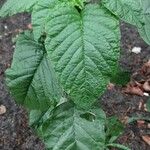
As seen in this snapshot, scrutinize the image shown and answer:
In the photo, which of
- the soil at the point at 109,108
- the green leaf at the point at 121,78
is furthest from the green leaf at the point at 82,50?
the soil at the point at 109,108

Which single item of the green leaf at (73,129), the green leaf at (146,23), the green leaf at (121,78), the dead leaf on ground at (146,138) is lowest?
the dead leaf on ground at (146,138)

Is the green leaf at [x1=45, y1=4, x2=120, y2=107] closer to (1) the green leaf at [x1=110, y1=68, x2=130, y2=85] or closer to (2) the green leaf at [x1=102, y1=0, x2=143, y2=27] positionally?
(2) the green leaf at [x1=102, y1=0, x2=143, y2=27]

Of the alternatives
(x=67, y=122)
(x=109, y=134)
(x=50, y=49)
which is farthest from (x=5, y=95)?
(x=50, y=49)

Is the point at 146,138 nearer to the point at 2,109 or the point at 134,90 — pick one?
the point at 134,90

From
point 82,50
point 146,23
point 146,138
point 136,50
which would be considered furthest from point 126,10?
point 136,50

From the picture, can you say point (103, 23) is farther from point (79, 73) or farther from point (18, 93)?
point (18, 93)

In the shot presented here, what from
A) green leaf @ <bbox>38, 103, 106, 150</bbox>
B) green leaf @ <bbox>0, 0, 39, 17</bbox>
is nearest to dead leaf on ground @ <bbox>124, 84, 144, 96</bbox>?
green leaf @ <bbox>38, 103, 106, 150</bbox>

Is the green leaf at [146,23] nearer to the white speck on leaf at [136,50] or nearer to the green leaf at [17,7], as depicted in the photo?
the green leaf at [17,7]
